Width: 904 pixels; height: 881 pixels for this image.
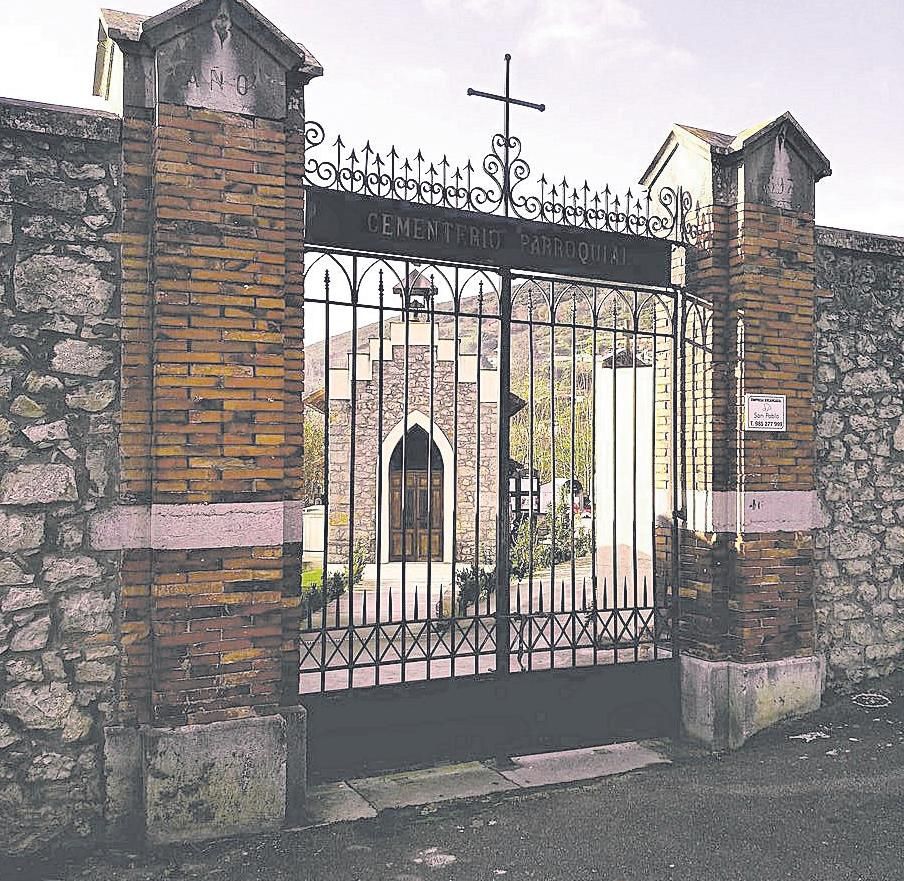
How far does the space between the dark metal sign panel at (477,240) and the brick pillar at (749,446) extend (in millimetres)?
590

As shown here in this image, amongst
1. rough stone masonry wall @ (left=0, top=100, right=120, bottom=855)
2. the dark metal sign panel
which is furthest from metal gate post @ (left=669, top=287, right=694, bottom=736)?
rough stone masonry wall @ (left=0, top=100, right=120, bottom=855)

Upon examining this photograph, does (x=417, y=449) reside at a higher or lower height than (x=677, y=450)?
higher

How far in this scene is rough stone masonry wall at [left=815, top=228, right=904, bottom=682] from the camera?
24.6 ft

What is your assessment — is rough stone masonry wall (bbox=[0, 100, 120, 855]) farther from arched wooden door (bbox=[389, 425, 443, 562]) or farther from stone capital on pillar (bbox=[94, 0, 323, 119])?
arched wooden door (bbox=[389, 425, 443, 562])

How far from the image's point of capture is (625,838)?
5.22 metres

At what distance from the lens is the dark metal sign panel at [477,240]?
5.91m

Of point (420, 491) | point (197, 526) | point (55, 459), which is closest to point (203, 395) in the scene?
point (197, 526)

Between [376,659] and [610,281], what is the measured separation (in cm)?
311

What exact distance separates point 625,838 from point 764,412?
324 cm

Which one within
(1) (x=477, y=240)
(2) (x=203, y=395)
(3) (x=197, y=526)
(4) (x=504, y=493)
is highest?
(1) (x=477, y=240)

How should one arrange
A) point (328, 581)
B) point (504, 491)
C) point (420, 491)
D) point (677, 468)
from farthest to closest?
point (420, 491) < point (328, 581) < point (677, 468) < point (504, 491)

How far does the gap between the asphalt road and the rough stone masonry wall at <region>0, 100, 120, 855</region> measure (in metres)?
0.53

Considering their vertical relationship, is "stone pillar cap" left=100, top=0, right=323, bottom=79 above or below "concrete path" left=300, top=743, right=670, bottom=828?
above

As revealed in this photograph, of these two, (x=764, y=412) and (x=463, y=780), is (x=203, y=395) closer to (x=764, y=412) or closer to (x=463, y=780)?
(x=463, y=780)
